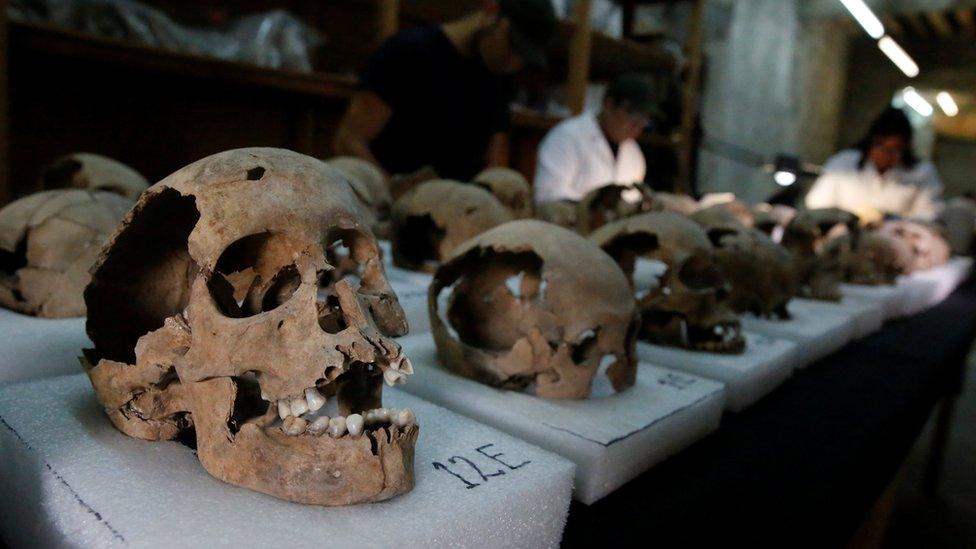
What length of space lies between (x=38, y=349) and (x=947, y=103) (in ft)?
44.8

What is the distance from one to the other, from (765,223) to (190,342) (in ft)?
12.1

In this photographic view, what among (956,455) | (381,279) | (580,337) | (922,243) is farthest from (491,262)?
(956,455)

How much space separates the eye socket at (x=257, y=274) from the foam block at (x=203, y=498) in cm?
25

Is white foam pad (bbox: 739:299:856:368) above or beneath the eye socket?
beneath

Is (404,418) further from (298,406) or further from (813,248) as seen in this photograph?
(813,248)

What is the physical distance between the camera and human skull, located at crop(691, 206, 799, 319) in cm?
263

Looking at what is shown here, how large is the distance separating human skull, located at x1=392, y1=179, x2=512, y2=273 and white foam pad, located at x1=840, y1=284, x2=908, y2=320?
1969mm

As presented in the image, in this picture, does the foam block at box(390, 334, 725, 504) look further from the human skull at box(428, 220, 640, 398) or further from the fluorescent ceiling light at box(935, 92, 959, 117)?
the fluorescent ceiling light at box(935, 92, 959, 117)

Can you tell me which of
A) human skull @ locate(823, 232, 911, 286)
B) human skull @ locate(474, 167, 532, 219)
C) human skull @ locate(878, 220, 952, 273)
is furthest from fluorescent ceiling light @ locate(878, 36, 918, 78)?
human skull @ locate(474, 167, 532, 219)

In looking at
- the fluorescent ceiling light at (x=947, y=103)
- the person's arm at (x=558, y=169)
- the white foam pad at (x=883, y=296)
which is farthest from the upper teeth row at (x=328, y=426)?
the fluorescent ceiling light at (x=947, y=103)

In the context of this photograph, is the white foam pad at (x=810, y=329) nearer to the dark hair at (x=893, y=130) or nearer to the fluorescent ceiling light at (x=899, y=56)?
the dark hair at (x=893, y=130)

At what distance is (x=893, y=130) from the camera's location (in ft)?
19.4

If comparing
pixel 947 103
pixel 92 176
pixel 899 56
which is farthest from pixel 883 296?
pixel 947 103

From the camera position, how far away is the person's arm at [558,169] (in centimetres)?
432
